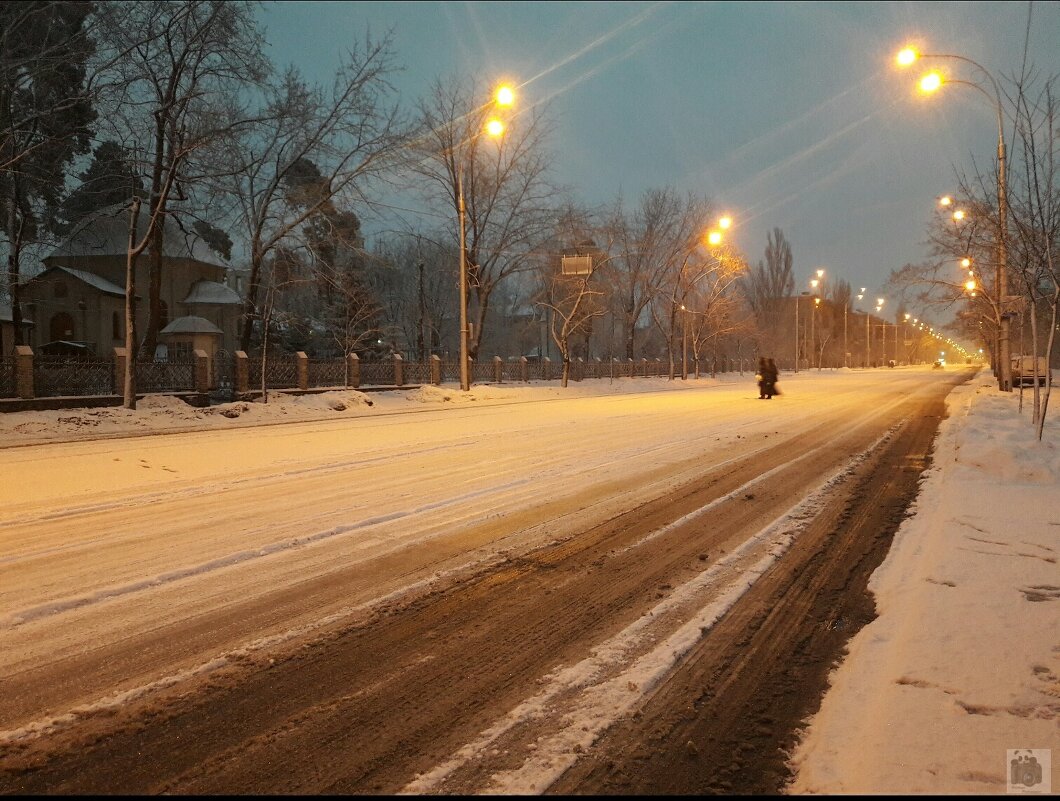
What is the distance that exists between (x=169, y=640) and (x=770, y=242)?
8702cm

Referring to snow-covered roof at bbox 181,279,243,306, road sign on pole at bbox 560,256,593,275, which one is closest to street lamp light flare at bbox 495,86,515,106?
road sign on pole at bbox 560,256,593,275

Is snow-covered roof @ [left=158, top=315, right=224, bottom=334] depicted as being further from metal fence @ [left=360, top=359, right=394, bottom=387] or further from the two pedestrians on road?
the two pedestrians on road

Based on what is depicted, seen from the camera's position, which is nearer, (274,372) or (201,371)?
(201,371)

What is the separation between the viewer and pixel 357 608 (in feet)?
14.9

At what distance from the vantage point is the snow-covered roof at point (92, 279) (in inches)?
1613

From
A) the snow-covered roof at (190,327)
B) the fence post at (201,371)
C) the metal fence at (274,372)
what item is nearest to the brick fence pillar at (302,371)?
the metal fence at (274,372)

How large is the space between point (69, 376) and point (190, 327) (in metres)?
23.4

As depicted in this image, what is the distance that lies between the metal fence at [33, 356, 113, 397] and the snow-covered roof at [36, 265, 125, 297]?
25286mm

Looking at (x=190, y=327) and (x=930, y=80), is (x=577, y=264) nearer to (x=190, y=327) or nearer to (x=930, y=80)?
(x=190, y=327)

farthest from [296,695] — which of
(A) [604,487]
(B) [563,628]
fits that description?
(A) [604,487]

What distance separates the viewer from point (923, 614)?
423 centimetres

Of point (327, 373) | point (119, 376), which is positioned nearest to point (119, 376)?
point (119, 376)

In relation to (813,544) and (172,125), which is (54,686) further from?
(172,125)

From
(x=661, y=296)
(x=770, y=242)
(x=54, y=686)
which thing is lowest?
(x=54, y=686)
